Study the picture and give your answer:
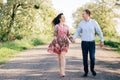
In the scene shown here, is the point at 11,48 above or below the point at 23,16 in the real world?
below

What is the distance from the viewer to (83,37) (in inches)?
487

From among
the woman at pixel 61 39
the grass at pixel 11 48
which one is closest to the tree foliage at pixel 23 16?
the grass at pixel 11 48

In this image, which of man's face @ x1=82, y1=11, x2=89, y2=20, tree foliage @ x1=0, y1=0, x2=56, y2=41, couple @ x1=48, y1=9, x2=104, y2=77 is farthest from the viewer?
tree foliage @ x1=0, y1=0, x2=56, y2=41

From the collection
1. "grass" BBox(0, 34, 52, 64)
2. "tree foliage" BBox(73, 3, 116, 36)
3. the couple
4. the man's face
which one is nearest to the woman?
the couple

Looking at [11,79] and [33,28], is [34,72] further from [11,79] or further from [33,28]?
[33,28]

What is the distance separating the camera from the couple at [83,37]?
12.3 m

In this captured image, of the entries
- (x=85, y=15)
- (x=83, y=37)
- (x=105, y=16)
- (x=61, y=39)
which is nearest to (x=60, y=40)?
(x=61, y=39)

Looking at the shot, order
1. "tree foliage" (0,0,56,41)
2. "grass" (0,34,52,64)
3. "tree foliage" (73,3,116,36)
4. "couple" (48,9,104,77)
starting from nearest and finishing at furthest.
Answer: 1. "couple" (48,9,104,77)
2. "grass" (0,34,52,64)
3. "tree foliage" (0,0,56,41)
4. "tree foliage" (73,3,116,36)

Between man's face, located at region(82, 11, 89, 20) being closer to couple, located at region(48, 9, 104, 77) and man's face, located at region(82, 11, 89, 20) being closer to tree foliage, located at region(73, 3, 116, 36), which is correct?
couple, located at region(48, 9, 104, 77)

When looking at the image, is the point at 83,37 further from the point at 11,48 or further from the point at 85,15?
the point at 11,48

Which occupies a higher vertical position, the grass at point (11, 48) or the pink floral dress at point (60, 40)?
the pink floral dress at point (60, 40)

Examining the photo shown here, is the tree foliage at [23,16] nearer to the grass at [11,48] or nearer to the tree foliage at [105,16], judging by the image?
the grass at [11,48]

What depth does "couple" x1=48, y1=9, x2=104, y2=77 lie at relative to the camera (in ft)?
40.3

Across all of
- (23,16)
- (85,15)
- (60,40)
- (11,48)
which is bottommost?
(11,48)
